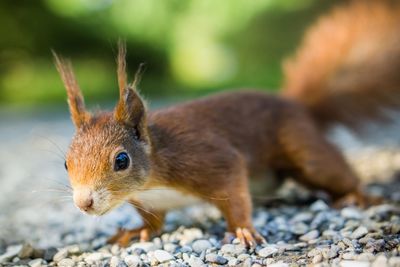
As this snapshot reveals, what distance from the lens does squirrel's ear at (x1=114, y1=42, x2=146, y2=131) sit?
2973 mm

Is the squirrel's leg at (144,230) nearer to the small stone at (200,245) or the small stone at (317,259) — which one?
the small stone at (200,245)

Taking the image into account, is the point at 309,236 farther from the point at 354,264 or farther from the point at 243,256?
the point at 354,264

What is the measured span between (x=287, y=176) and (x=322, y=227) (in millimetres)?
722

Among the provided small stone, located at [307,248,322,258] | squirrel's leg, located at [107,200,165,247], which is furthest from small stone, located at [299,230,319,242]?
squirrel's leg, located at [107,200,165,247]

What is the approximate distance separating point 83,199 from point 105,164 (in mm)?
234

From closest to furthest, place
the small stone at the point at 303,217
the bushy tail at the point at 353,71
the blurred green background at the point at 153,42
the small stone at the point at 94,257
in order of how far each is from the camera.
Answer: the small stone at the point at 94,257 < the small stone at the point at 303,217 < the bushy tail at the point at 353,71 < the blurred green background at the point at 153,42

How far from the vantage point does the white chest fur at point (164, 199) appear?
3.23m

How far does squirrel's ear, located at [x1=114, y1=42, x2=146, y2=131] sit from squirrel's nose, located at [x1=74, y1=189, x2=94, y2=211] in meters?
0.55

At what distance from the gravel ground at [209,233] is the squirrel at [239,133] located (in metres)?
0.20

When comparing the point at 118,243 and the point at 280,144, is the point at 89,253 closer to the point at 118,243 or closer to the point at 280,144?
the point at 118,243

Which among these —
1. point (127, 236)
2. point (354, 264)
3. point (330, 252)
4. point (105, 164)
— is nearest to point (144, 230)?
point (127, 236)

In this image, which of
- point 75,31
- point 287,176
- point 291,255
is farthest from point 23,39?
point 291,255

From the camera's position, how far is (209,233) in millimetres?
3455

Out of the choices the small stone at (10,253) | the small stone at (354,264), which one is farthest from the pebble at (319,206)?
the small stone at (10,253)
